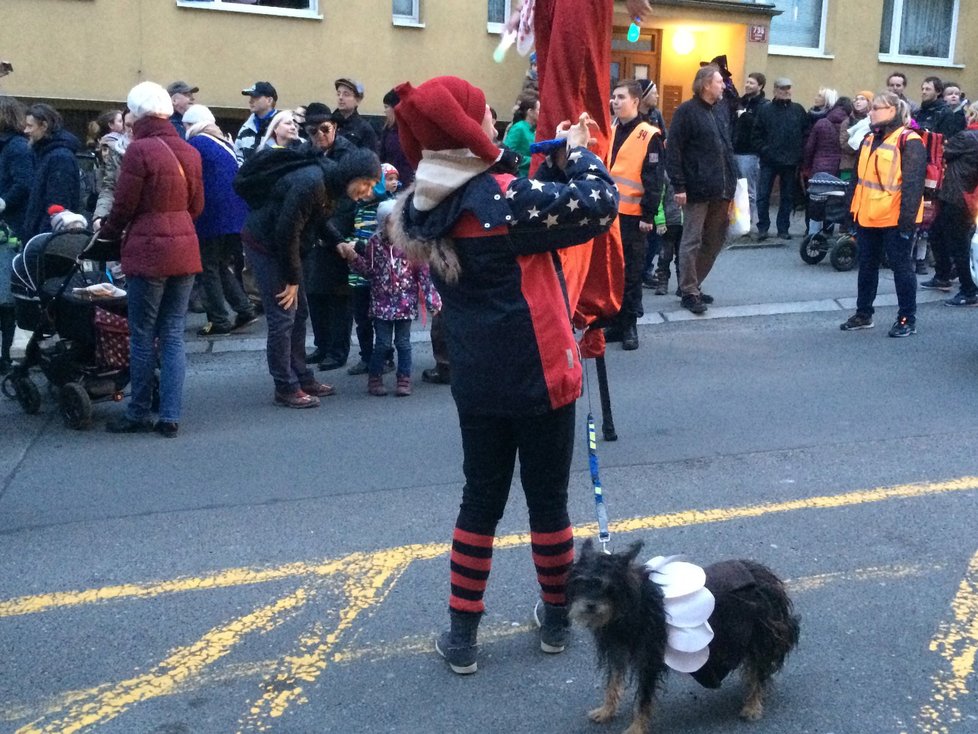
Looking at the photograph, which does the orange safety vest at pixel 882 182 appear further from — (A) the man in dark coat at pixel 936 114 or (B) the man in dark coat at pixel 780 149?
(B) the man in dark coat at pixel 780 149

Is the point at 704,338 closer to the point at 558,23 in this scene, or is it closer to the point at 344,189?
the point at 344,189

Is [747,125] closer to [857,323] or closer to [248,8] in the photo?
[857,323]

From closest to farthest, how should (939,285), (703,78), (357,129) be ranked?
(703,78) → (357,129) → (939,285)

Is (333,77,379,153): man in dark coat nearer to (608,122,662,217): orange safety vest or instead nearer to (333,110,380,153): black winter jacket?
(333,110,380,153): black winter jacket

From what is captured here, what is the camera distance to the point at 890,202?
358 inches

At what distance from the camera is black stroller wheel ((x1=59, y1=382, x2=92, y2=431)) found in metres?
6.96

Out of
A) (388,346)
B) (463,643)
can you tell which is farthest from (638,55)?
(463,643)

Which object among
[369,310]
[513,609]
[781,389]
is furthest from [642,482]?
[369,310]

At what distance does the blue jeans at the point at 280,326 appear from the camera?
734 centimetres

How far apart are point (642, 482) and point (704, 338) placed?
371 centimetres

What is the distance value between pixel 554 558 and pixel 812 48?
1541cm

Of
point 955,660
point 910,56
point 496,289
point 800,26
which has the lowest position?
A: point 955,660

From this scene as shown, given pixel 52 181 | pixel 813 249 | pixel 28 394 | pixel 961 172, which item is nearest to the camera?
pixel 28 394

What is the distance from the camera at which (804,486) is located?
5.84m
